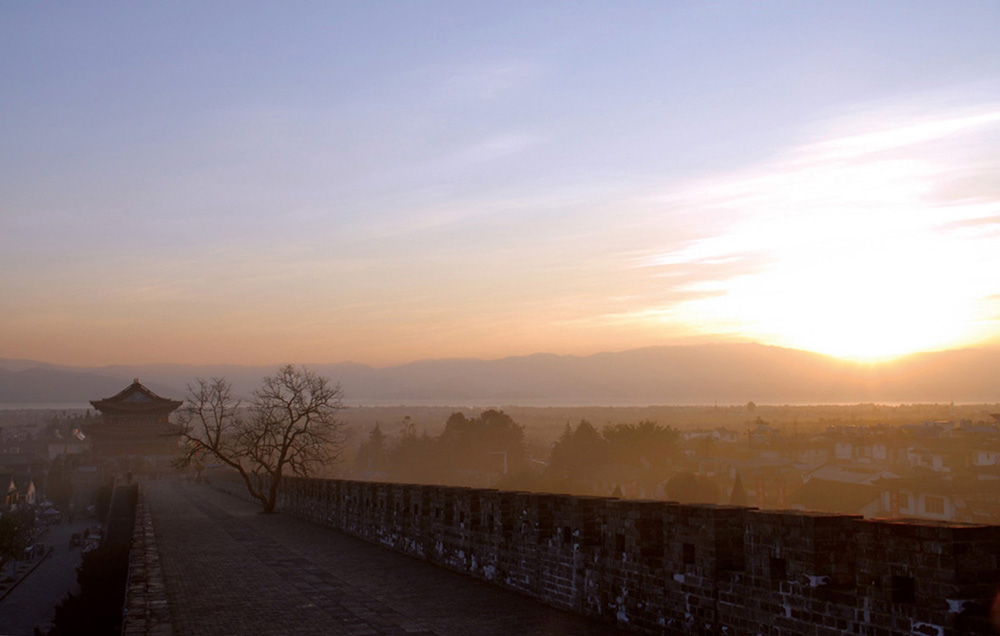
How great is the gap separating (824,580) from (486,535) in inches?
282

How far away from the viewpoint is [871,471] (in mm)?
76375

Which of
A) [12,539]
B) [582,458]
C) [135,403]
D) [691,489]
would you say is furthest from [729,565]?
[135,403]

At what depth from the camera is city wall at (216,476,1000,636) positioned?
19.5ft

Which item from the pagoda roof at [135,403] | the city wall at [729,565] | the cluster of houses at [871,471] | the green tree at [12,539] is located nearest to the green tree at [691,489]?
the cluster of houses at [871,471]

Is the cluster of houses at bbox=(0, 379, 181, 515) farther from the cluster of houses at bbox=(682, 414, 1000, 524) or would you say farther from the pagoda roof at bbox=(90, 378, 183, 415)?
the cluster of houses at bbox=(682, 414, 1000, 524)

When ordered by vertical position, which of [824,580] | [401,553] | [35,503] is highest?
[824,580]

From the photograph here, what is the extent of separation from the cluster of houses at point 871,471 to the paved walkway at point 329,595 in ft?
74.0

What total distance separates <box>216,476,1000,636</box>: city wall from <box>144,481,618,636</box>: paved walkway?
438mm

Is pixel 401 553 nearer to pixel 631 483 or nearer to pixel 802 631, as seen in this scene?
pixel 802 631

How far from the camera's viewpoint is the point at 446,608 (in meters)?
11.1

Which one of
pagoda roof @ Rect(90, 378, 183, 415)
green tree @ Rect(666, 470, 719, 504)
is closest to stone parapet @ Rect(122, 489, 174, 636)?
green tree @ Rect(666, 470, 719, 504)

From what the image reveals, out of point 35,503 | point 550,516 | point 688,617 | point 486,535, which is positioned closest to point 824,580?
point 688,617

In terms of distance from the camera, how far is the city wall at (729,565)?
5.95 meters

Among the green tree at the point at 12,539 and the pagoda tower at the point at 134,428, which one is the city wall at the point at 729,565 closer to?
the green tree at the point at 12,539
